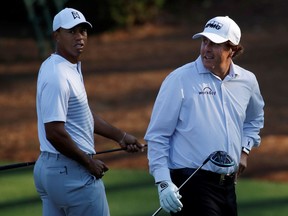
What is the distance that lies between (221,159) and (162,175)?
0.38 m

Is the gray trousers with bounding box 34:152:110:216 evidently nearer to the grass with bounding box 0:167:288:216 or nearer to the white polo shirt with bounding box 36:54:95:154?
the white polo shirt with bounding box 36:54:95:154

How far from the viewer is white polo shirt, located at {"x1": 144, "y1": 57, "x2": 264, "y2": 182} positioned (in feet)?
18.2

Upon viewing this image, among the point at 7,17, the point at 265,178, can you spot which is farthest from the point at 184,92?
the point at 7,17

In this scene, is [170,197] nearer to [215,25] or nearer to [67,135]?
[67,135]

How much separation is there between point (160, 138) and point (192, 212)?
0.51m

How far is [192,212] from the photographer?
222 inches

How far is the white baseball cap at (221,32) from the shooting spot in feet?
18.5

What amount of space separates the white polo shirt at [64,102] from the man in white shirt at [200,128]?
0.46 m

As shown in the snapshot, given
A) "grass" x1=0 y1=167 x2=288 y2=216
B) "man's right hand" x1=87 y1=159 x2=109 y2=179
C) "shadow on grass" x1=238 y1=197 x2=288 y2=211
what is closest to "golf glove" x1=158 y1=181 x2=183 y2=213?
"man's right hand" x1=87 y1=159 x2=109 y2=179

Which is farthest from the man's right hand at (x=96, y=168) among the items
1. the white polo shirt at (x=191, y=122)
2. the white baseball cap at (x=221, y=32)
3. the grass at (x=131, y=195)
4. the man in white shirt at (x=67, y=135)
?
the grass at (x=131, y=195)

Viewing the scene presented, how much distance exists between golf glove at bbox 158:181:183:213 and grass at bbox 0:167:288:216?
331 centimetres

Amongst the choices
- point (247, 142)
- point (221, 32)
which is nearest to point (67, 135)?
point (221, 32)

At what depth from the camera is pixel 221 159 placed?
17.8ft

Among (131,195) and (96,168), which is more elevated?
(96,168)
